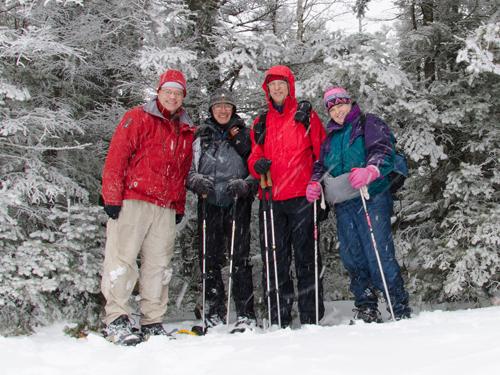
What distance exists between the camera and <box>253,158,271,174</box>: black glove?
5.52m

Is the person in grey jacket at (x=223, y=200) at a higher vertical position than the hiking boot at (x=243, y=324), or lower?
higher

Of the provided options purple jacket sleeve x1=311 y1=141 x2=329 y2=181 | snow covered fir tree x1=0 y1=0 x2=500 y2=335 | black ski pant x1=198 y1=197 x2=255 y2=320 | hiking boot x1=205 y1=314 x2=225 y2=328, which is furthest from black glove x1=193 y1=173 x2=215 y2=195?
hiking boot x1=205 y1=314 x2=225 y2=328

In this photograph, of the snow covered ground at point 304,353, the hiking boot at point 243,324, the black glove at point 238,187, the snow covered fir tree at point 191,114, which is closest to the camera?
the snow covered ground at point 304,353

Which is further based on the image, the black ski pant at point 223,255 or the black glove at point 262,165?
the black ski pant at point 223,255

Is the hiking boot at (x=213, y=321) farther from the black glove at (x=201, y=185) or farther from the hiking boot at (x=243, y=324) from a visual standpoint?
the black glove at (x=201, y=185)

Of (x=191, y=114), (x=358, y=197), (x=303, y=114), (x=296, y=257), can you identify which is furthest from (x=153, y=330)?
(x=191, y=114)

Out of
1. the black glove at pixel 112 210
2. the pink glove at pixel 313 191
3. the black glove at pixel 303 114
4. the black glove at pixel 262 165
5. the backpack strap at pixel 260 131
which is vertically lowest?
the black glove at pixel 112 210

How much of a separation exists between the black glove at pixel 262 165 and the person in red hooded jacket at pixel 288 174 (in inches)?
0.5

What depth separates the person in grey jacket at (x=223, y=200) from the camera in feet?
19.0

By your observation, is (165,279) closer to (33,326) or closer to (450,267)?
(33,326)

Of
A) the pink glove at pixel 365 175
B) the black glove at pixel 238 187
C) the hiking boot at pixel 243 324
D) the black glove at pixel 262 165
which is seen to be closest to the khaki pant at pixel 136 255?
the black glove at pixel 238 187

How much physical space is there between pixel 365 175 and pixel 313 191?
0.64 m

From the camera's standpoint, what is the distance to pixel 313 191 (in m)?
5.38

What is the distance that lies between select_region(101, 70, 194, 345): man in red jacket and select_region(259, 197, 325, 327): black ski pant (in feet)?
4.00
